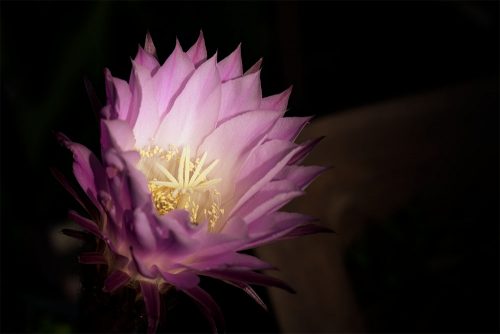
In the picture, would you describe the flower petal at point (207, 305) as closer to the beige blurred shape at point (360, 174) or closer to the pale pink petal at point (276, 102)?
the pale pink petal at point (276, 102)

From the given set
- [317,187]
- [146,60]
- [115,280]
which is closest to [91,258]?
[115,280]

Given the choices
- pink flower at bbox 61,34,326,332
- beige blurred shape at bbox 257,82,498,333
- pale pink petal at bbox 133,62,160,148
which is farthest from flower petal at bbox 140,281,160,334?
beige blurred shape at bbox 257,82,498,333

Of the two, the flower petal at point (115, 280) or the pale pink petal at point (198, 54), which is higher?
the pale pink petal at point (198, 54)

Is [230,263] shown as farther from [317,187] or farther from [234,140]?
[317,187]

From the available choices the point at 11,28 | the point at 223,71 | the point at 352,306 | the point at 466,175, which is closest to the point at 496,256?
the point at 466,175

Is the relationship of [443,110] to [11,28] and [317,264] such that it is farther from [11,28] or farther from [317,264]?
[11,28]

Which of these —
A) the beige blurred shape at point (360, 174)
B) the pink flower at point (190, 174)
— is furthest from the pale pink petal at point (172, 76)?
the beige blurred shape at point (360, 174)

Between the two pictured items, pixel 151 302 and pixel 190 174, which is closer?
pixel 151 302
